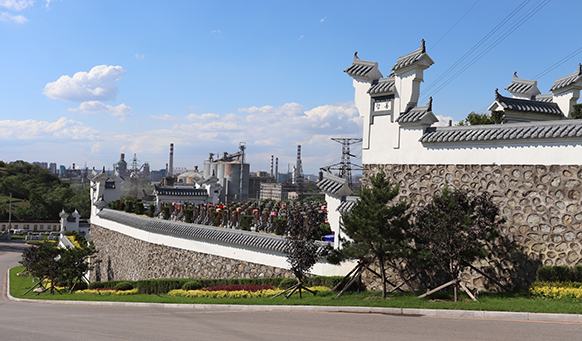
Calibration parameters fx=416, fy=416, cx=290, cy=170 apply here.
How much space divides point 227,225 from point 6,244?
173 feet

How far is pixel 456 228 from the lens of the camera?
10.3 metres

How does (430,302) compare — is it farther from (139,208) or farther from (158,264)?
(139,208)

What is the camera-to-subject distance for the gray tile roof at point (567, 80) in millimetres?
15636

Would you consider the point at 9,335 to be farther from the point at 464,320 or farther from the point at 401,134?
the point at 401,134

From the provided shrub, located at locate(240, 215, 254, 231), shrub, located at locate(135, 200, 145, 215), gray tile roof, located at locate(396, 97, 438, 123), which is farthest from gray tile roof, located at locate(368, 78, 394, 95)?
shrub, located at locate(135, 200, 145, 215)

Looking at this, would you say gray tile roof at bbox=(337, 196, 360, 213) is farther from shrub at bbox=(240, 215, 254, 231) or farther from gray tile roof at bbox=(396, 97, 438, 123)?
shrub at bbox=(240, 215, 254, 231)

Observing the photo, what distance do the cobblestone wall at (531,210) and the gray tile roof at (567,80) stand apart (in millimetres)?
7323

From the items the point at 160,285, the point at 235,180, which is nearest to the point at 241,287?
the point at 160,285

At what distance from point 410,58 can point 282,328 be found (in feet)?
29.8

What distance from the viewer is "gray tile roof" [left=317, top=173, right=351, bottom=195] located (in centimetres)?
1398

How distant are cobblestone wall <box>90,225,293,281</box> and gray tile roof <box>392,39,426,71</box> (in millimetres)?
8266

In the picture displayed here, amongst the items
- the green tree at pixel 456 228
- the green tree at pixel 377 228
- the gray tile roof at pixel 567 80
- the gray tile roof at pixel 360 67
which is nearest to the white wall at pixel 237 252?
the green tree at pixel 377 228

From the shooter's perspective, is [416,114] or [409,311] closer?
[409,311]


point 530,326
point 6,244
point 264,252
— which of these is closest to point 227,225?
point 264,252
